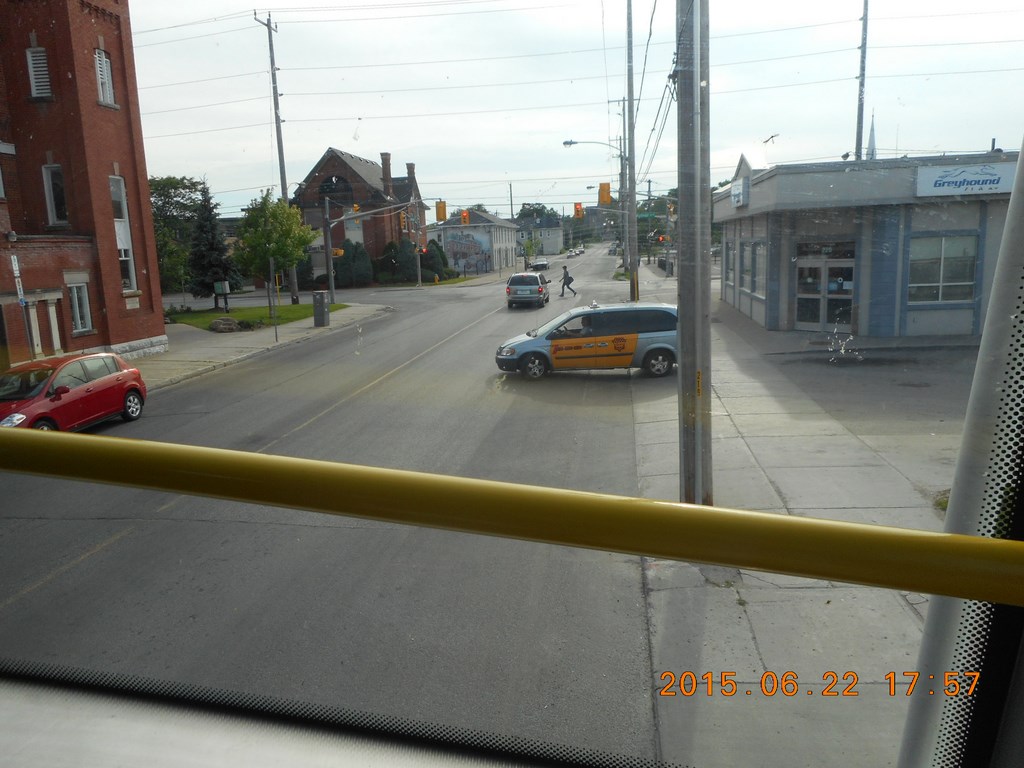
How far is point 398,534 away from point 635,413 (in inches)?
164

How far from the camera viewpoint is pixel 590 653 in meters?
2.40

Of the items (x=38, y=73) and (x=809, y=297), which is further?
(x=809, y=297)

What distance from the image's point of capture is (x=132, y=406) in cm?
378

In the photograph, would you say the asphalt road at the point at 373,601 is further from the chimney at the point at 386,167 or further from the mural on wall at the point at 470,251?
the mural on wall at the point at 470,251

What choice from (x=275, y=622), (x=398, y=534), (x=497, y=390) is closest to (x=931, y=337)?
(x=398, y=534)

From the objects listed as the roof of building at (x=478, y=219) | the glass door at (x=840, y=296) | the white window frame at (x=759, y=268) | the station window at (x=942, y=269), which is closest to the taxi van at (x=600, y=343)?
the roof of building at (x=478, y=219)

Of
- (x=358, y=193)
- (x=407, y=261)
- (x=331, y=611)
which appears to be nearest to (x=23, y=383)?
(x=331, y=611)

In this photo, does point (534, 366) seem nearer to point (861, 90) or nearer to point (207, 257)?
point (207, 257)

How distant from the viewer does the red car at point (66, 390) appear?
2328mm

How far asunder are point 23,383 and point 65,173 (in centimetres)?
62

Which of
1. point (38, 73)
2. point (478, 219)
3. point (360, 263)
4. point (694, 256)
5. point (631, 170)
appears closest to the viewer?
point (38, 73)

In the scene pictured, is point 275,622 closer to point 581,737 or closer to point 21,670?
point 21,670

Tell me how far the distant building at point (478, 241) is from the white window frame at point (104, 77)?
6.71 ft

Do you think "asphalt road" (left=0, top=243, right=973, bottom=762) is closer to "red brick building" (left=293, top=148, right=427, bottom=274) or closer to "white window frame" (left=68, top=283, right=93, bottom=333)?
"white window frame" (left=68, top=283, right=93, bottom=333)
